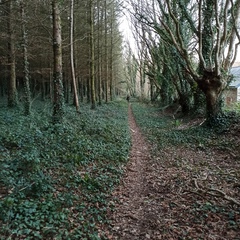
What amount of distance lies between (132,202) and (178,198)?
107cm

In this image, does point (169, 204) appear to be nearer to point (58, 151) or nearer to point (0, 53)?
point (58, 151)

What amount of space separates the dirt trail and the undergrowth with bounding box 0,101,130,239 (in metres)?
0.27

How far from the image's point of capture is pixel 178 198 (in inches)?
208

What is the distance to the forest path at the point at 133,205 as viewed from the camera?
4.14m

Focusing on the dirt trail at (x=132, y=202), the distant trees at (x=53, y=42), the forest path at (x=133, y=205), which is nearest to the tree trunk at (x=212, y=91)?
the dirt trail at (x=132, y=202)

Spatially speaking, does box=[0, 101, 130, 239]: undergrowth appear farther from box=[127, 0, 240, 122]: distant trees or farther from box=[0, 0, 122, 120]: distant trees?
box=[127, 0, 240, 122]: distant trees

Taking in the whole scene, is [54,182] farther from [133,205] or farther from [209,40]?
[209,40]

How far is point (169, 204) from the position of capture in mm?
5055

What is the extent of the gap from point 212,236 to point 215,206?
95cm

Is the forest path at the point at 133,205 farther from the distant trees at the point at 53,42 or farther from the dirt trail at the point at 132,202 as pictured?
the distant trees at the point at 53,42

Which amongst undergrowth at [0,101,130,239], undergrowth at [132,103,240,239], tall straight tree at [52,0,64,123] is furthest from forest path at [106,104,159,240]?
tall straight tree at [52,0,64,123]

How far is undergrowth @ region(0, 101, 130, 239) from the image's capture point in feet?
12.3

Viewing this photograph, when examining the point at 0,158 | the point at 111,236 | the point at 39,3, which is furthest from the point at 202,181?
the point at 39,3

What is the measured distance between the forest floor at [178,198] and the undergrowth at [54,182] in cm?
44
